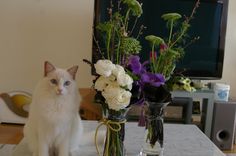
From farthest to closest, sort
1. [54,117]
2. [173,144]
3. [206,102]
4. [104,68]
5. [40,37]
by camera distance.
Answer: [40,37] < [206,102] < [173,144] < [54,117] < [104,68]

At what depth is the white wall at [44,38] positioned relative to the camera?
321 centimetres

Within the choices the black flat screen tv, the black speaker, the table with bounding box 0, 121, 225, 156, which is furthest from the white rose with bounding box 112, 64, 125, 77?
the black speaker

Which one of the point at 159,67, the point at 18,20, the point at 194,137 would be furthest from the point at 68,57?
the point at 159,67

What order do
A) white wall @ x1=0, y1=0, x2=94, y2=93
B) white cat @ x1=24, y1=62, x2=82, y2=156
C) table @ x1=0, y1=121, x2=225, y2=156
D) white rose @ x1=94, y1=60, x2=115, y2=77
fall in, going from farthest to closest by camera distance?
1. white wall @ x1=0, y1=0, x2=94, y2=93
2. table @ x1=0, y1=121, x2=225, y2=156
3. white cat @ x1=24, y1=62, x2=82, y2=156
4. white rose @ x1=94, y1=60, x2=115, y2=77

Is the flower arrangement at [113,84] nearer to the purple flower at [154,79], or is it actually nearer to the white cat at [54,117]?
the purple flower at [154,79]

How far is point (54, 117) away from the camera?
1.13 m

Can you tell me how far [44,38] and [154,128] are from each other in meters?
2.45

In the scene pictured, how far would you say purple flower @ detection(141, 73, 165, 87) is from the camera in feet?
3.20

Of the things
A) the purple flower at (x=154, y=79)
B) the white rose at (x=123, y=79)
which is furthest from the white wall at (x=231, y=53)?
the white rose at (x=123, y=79)

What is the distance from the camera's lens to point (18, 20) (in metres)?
3.25

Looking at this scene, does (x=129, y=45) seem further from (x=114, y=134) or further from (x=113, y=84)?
(x=114, y=134)

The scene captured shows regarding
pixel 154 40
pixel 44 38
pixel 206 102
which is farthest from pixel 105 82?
pixel 44 38

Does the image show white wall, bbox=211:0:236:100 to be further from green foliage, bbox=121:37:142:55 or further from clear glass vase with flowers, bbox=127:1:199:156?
green foliage, bbox=121:37:142:55

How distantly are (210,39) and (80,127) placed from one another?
2044mm
